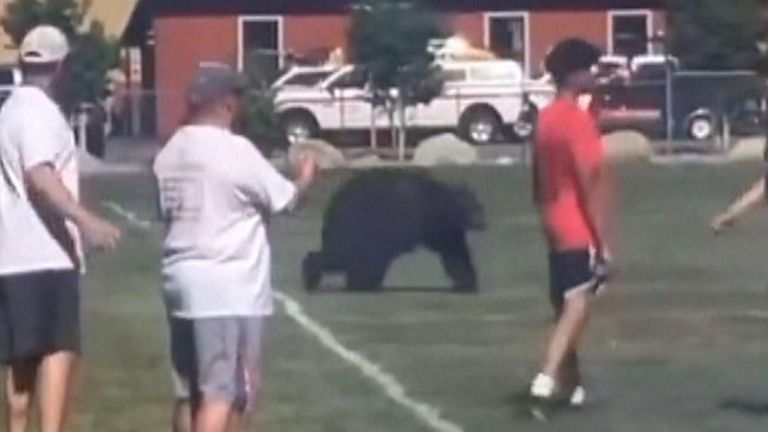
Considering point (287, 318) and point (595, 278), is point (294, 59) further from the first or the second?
point (595, 278)

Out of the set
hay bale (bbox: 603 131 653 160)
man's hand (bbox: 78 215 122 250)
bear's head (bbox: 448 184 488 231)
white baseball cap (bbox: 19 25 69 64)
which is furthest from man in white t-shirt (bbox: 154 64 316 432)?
hay bale (bbox: 603 131 653 160)

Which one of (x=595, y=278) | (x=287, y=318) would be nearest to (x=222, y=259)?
(x=595, y=278)

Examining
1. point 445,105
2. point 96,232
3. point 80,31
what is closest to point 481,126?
point 445,105

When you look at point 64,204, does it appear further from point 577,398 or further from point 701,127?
point 701,127

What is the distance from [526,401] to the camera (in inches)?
585

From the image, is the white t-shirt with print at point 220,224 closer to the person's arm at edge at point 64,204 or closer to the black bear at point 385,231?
the person's arm at edge at point 64,204

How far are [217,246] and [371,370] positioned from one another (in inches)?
211

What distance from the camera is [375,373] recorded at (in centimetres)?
1652

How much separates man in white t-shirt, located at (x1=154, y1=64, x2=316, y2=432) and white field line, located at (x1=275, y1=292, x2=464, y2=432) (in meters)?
2.71

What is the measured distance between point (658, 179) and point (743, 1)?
659 inches

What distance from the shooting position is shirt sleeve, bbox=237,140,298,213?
11.4m

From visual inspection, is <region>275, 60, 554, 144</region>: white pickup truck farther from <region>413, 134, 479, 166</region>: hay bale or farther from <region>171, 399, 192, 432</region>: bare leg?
<region>171, 399, 192, 432</region>: bare leg

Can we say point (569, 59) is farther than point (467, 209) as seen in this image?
No

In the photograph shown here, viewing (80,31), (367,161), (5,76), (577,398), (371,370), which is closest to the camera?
(577,398)
